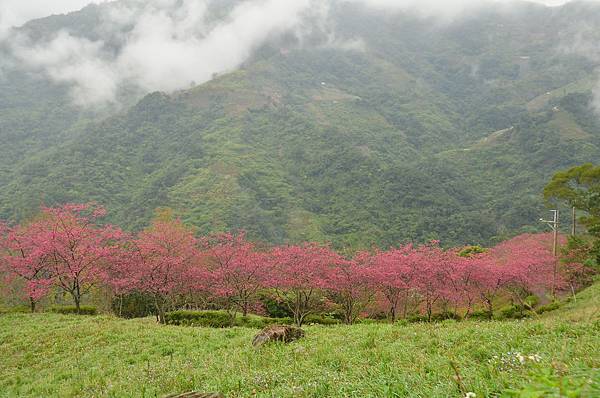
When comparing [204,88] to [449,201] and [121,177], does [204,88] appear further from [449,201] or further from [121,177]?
[449,201]

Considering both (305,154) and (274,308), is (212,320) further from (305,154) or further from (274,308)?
(305,154)

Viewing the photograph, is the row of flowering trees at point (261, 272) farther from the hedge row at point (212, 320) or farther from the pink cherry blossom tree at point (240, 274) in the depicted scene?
the hedge row at point (212, 320)

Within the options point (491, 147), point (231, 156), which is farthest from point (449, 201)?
point (231, 156)

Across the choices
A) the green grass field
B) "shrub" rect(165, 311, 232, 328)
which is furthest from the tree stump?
"shrub" rect(165, 311, 232, 328)

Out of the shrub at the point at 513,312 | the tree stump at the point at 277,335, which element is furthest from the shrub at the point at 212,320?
the shrub at the point at 513,312

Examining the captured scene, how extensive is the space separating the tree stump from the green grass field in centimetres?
51

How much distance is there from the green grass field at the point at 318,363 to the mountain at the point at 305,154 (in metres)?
53.7

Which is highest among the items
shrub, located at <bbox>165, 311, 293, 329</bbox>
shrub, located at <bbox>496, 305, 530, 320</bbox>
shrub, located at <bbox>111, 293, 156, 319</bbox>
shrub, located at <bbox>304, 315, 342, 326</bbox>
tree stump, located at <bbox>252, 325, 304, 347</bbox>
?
tree stump, located at <bbox>252, 325, 304, 347</bbox>

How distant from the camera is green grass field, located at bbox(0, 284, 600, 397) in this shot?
5.33m

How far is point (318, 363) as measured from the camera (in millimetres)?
8812

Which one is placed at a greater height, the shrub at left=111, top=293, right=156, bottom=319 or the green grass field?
the green grass field

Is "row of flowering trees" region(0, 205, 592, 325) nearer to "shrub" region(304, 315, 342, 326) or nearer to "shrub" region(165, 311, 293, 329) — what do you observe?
"shrub" region(304, 315, 342, 326)

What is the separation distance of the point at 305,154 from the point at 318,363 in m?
102

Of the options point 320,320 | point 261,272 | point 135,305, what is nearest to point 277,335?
point 261,272
